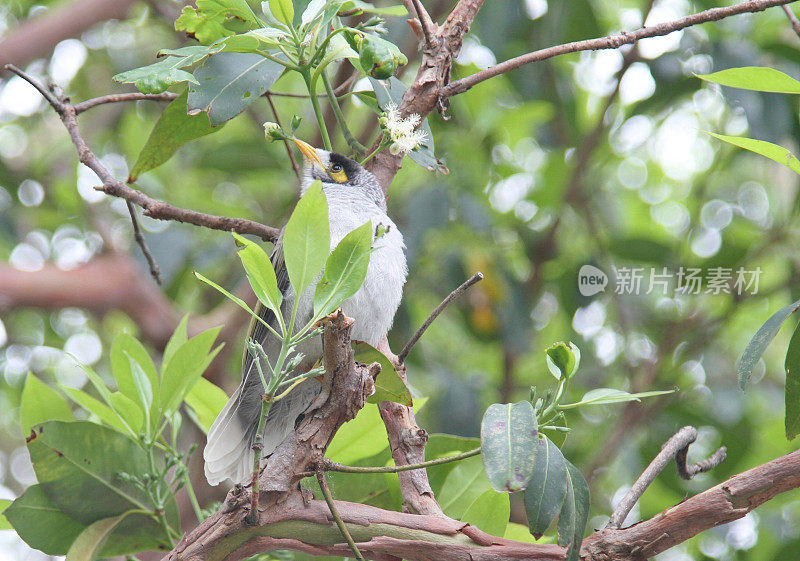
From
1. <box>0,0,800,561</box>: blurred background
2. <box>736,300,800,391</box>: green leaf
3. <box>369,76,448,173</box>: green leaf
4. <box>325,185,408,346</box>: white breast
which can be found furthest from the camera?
<box>0,0,800,561</box>: blurred background

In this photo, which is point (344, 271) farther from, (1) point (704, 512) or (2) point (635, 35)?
(2) point (635, 35)

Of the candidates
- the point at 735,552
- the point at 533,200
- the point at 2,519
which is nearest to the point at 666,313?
the point at 533,200

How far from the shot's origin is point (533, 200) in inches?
170

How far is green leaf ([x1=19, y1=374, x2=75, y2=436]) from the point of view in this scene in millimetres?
2152

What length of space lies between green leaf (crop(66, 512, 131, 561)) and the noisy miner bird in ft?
1.24

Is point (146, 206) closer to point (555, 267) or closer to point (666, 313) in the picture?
point (555, 267)

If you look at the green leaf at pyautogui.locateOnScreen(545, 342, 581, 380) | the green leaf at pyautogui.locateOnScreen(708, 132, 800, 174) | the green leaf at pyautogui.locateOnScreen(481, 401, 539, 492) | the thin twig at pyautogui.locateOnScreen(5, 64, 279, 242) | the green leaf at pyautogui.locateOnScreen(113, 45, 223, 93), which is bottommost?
the green leaf at pyautogui.locateOnScreen(481, 401, 539, 492)

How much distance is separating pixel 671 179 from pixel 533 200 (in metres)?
2.29

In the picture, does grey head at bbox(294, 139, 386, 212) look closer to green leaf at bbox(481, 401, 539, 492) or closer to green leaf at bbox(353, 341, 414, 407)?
green leaf at bbox(353, 341, 414, 407)

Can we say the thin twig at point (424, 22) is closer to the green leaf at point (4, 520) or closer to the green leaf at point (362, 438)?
the green leaf at point (362, 438)

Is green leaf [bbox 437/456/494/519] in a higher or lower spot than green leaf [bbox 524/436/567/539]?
lower

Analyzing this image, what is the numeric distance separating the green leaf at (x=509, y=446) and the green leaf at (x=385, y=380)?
0.32 m

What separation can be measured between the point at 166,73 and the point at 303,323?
943 millimetres

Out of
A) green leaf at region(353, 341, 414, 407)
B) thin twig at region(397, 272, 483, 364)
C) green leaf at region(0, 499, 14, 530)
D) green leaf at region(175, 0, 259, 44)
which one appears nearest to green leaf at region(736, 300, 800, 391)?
thin twig at region(397, 272, 483, 364)
